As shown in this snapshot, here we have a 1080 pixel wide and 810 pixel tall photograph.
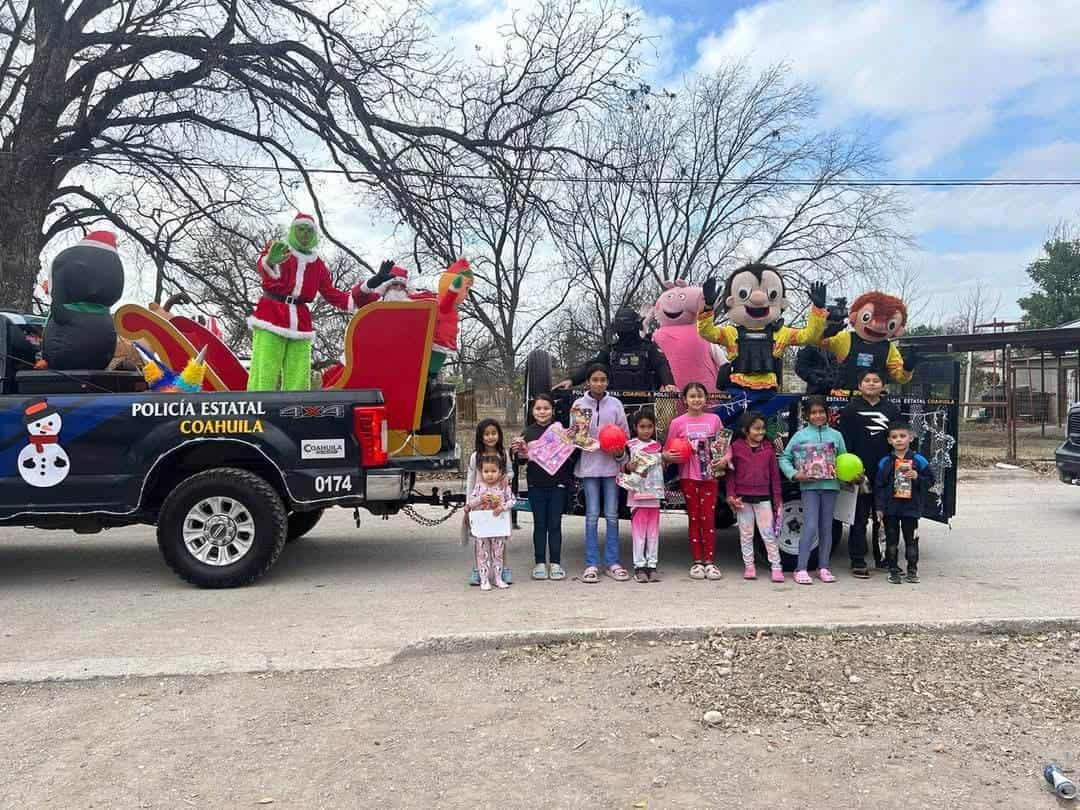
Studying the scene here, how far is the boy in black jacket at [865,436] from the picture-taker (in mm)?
6191

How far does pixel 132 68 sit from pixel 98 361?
9896mm

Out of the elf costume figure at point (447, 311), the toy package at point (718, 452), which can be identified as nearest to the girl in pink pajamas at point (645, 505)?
the toy package at point (718, 452)

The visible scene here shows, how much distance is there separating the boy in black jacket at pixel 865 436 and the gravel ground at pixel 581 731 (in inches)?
72.8

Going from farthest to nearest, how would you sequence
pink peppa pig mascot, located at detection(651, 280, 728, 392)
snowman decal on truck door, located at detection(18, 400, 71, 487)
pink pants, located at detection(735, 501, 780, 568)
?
pink peppa pig mascot, located at detection(651, 280, 728, 392)
pink pants, located at detection(735, 501, 780, 568)
snowman decal on truck door, located at detection(18, 400, 71, 487)

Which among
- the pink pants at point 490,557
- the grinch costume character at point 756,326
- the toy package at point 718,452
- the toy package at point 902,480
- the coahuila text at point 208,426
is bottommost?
the pink pants at point 490,557

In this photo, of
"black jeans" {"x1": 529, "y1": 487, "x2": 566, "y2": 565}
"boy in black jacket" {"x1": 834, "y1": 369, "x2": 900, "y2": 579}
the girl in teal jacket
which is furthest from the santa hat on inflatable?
"boy in black jacket" {"x1": 834, "y1": 369, "x2": 900, "y2": 579}

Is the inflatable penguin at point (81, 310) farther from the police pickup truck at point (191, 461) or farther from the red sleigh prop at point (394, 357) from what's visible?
the red sleigh prop at point (394, 357)

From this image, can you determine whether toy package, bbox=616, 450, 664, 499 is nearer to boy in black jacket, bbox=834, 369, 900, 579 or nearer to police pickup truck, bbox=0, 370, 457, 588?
boy in black jacket, bbox=834, 369, 900, 579

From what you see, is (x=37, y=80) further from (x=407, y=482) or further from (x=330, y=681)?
(x=330, y=681)

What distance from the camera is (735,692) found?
376cm

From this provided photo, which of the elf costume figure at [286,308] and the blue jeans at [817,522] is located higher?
the elf costume figure at [286,308]

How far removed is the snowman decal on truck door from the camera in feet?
18.7

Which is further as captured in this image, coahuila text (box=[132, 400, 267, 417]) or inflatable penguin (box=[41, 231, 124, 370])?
inflatable penguin (box=[41, 231, 124, 370])

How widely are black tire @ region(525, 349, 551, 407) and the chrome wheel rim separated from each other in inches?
108
